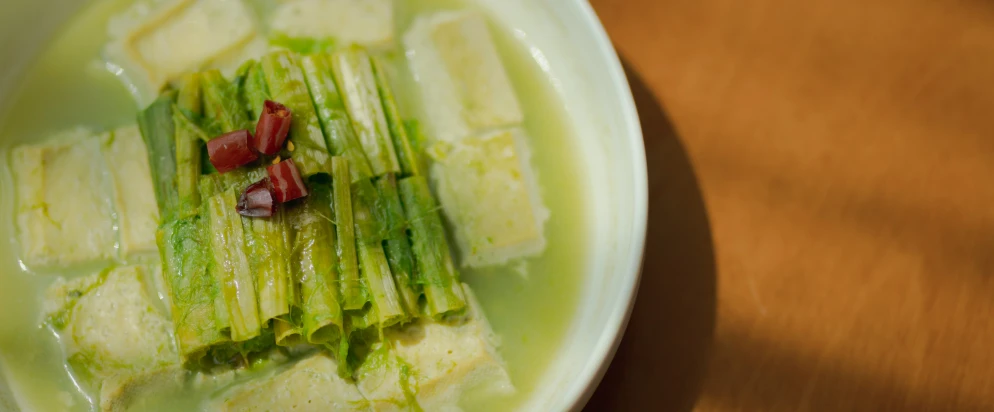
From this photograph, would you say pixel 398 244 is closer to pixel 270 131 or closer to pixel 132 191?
pixel 270 131

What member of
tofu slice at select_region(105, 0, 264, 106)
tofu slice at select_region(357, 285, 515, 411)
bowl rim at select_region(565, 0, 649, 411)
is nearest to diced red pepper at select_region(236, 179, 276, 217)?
tofu slice at select_region(357, 285, 515, 411)

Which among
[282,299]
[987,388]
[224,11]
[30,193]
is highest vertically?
[224,11]

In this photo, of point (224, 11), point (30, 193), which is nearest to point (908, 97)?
point (224, 11)

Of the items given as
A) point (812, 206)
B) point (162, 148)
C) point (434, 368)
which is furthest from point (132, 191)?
point (812, 206)

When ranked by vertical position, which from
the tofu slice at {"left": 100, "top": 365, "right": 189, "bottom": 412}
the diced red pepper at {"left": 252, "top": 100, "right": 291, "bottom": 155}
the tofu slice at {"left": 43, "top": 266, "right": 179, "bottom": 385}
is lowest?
the tofu slice at {"left": 100, "top": 365, "right": 189, "bottom": 412}

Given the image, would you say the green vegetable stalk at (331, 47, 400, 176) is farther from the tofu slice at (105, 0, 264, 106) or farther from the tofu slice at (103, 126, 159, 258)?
the tofu slice at (103, 126, 159, 258)

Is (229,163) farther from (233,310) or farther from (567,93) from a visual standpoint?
(567,93)

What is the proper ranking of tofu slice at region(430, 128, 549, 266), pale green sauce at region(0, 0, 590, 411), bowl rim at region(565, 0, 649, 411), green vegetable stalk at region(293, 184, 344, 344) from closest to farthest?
bowl rim at region(565, 0, 649, 411)
green vegetable stalk at region(293, 184, 344, 344)
pale green sauce at region(0, 0, 590, 411)
tofu slice at region(430, 128, 549, 266)
